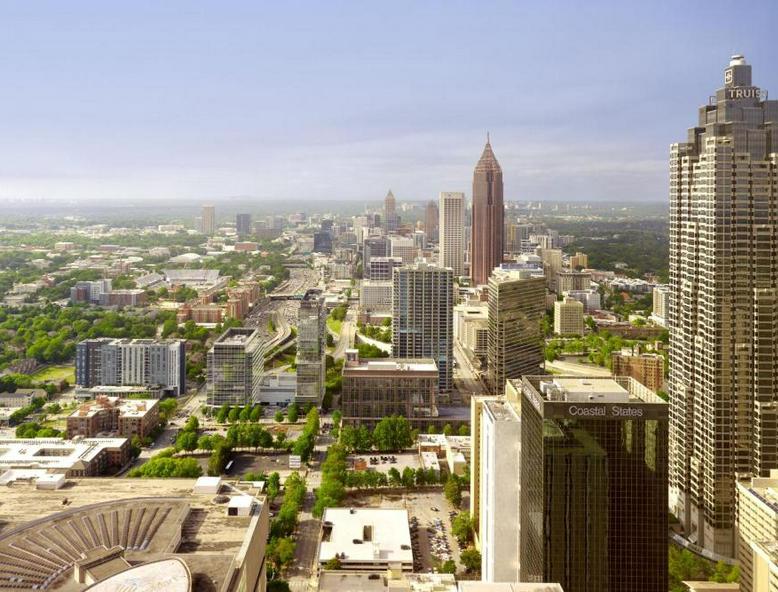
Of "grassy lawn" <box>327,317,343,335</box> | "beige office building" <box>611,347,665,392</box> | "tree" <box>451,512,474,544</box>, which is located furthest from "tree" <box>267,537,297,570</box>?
"grassy lawn" <box>327,317,343,335</box>

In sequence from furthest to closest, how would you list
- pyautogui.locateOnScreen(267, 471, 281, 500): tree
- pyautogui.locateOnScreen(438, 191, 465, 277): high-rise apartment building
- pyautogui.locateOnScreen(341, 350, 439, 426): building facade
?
pyautogui.locateOnScreen(438, 191, 465, 277): high-rise apartment building < pyautogui.locateOnScreen(341, 350, 439, 426): building facade < pyautogui.locateOnScreen(267, 471, 281, 500): tree

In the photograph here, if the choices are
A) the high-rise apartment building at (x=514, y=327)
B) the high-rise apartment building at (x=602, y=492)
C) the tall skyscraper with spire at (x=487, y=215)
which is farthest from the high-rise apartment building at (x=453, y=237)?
the high-rise apartment building at (x=602, y=492)

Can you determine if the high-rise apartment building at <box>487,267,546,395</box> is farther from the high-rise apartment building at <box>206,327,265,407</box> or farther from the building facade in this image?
the high-rise apartment building at <box>206,327,265,407</box>

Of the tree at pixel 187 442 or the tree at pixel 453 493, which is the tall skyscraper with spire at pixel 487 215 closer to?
the tree at pixel 187 442

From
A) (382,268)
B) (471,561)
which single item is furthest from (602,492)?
(382,268)

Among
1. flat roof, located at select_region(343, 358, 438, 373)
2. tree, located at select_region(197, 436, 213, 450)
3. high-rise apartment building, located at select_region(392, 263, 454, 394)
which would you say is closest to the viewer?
tree, located at select_region(197, 436, 213, 450)

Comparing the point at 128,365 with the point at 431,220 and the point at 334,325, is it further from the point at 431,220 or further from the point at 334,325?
the point at 431,220
